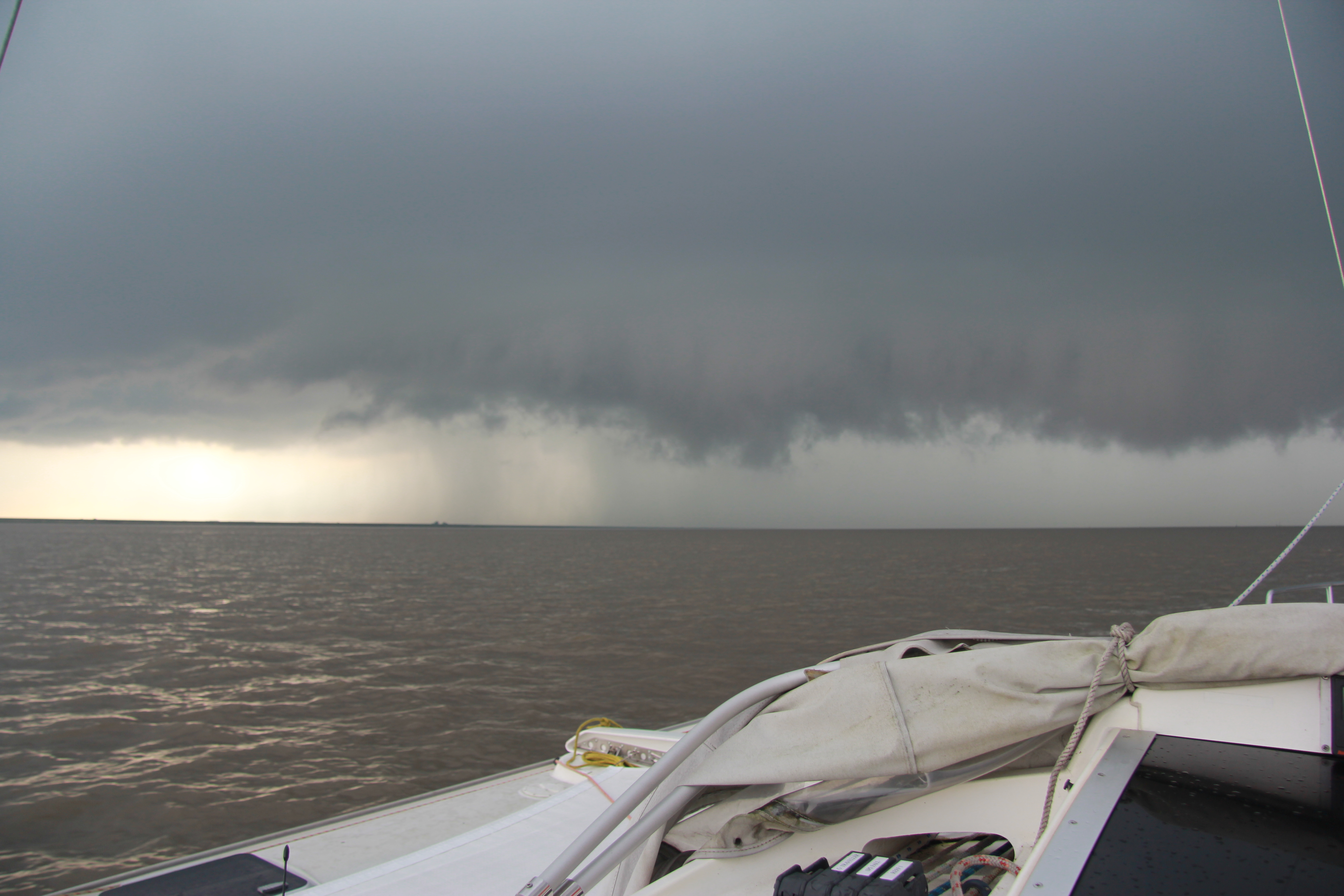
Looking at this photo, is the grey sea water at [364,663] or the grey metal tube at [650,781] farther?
the grey sea water at [364,663]

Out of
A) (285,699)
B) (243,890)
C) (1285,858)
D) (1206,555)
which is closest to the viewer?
(1285,858)

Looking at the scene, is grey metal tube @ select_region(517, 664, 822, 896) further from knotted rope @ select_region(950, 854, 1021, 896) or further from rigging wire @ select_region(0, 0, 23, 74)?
rigging wire @ select_region(0, 0, 23, 74)

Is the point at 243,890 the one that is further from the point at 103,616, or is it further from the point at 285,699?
the point at 103,616

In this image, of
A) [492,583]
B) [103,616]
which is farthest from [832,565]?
[103,616]

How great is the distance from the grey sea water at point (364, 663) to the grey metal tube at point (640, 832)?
708cm

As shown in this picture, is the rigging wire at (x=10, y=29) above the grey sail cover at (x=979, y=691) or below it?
above

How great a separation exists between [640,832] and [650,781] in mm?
172

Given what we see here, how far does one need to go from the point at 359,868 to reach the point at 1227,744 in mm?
4447

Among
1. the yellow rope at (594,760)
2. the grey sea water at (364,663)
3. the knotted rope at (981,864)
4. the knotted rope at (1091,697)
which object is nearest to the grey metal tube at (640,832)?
the knotted rope at (981,864)

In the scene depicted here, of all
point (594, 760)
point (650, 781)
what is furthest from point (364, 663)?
point (650, 781)

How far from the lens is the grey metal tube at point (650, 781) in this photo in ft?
7.75

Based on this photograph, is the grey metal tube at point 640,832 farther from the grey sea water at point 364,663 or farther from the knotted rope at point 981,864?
the grey sea water at point 364,663

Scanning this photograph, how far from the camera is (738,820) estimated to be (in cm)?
267

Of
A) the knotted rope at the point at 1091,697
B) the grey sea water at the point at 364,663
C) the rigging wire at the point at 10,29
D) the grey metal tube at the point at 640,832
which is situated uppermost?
the rigging wire at the point at 10,29
